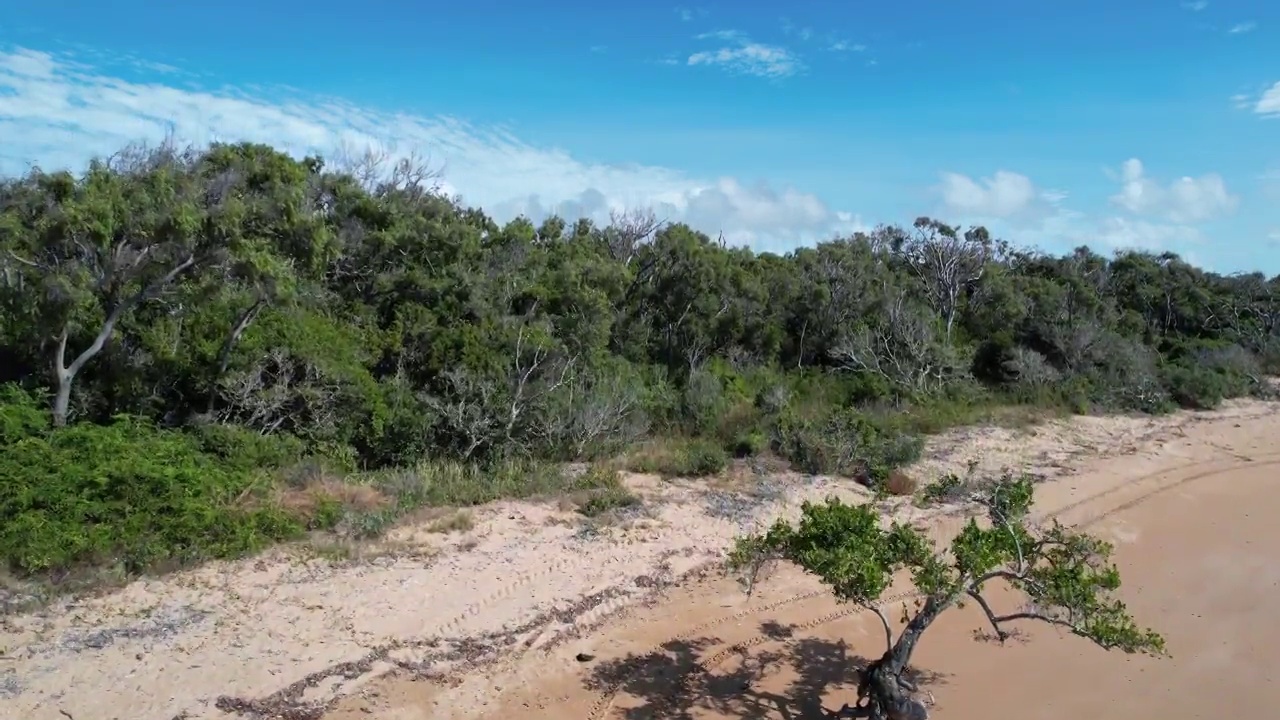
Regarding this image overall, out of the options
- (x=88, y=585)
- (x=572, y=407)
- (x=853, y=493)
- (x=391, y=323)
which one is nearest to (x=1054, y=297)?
(x=853, y=493)

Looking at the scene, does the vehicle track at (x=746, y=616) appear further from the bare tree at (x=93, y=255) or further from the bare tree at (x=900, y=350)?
the bare tree at (x=93, y=255)

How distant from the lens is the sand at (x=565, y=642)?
679 centimetres

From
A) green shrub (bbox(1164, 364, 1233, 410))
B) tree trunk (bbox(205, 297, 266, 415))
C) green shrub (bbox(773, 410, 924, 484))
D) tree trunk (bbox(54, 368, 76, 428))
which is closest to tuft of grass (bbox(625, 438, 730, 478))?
green shrub (bbox(773, 410, 924, 484))

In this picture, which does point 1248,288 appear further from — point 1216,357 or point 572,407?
point 572,407

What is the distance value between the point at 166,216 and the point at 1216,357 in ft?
80.3

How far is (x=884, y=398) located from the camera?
17719 mm

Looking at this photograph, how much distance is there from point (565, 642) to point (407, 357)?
715 cm

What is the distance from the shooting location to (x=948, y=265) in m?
22.0

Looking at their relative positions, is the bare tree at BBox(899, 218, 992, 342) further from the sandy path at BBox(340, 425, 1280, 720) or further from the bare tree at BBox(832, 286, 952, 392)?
the sandy path at BBox(340, 425, 1280, 720)

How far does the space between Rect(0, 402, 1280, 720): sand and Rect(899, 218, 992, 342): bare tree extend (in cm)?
1103

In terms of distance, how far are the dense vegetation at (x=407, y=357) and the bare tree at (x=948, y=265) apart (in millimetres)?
88

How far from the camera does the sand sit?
22.3ft

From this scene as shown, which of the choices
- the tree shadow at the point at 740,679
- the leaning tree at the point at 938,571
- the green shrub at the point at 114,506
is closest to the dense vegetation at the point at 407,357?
the green shrub at the point at 114,506

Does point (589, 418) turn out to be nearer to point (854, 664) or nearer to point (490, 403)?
→ point (490, 403)
